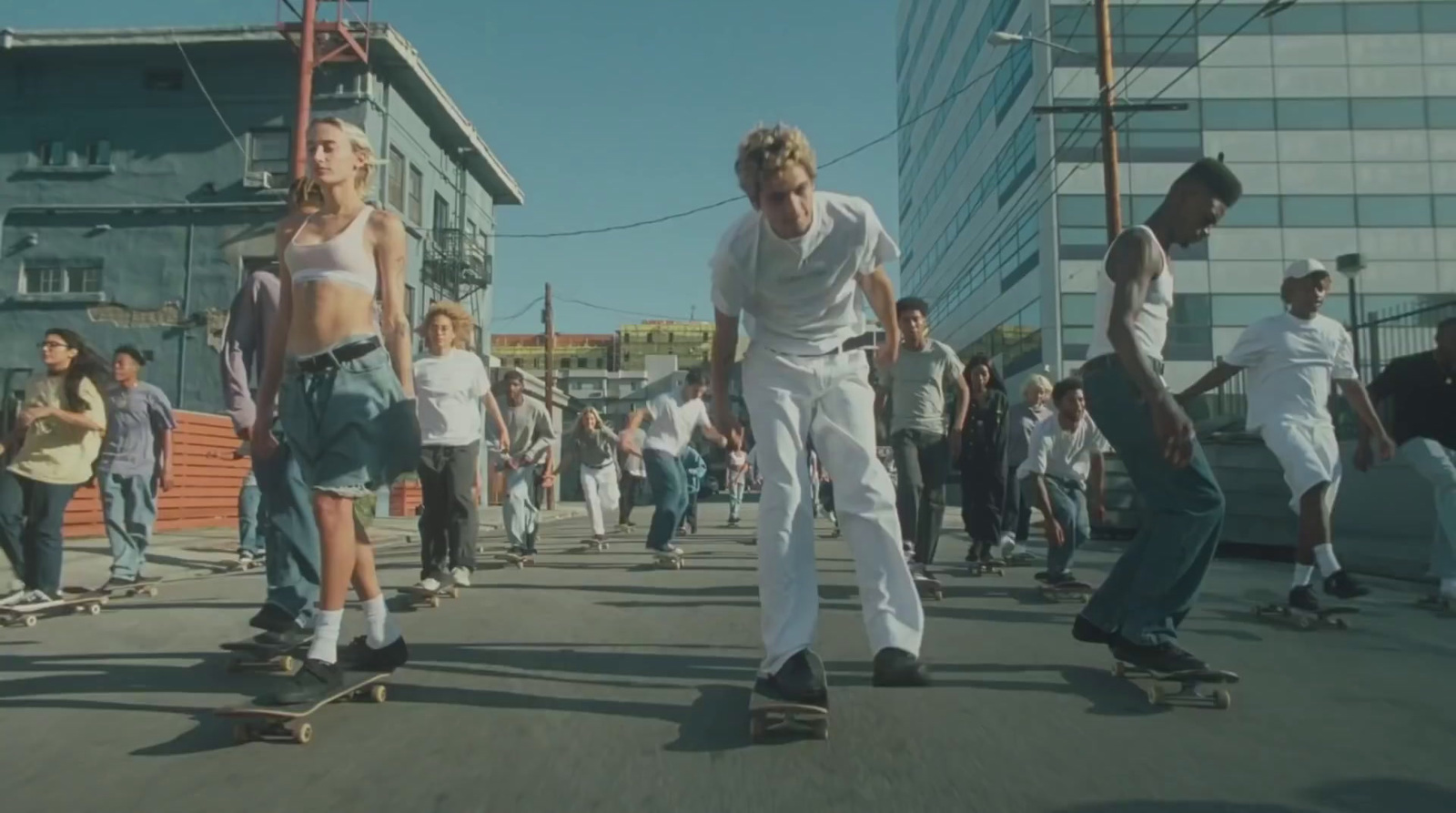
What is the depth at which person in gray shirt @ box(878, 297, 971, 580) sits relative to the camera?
7453mm

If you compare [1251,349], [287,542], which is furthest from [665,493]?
[287,542]

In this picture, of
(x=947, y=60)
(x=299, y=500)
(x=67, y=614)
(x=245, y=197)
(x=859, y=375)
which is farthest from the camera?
(x=947, y=60)

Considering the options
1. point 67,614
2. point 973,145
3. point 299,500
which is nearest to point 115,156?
point 67,614

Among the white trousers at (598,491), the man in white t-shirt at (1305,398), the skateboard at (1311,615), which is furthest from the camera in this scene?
the white trousers at (598,491)

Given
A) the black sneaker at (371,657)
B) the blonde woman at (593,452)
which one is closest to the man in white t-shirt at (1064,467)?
the black sneaker at (371,657)

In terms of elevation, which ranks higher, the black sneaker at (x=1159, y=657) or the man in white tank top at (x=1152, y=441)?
the man in white tank top at (x=1152, y=441)

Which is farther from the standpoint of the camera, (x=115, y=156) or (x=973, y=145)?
(x=973, y=145)

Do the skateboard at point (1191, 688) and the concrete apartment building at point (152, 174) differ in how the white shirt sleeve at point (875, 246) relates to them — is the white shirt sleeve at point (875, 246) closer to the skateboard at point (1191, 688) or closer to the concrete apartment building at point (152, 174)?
the skateboard at point (1191, 688)

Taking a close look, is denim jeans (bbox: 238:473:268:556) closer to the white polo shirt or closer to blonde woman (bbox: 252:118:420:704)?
blonde woman (bbox: 252:118:420:704)

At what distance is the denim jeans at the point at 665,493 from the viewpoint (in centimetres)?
995

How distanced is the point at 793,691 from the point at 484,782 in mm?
997

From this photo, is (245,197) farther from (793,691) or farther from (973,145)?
(973,145)

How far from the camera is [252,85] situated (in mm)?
26750

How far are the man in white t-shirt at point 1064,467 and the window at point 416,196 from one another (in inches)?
929
